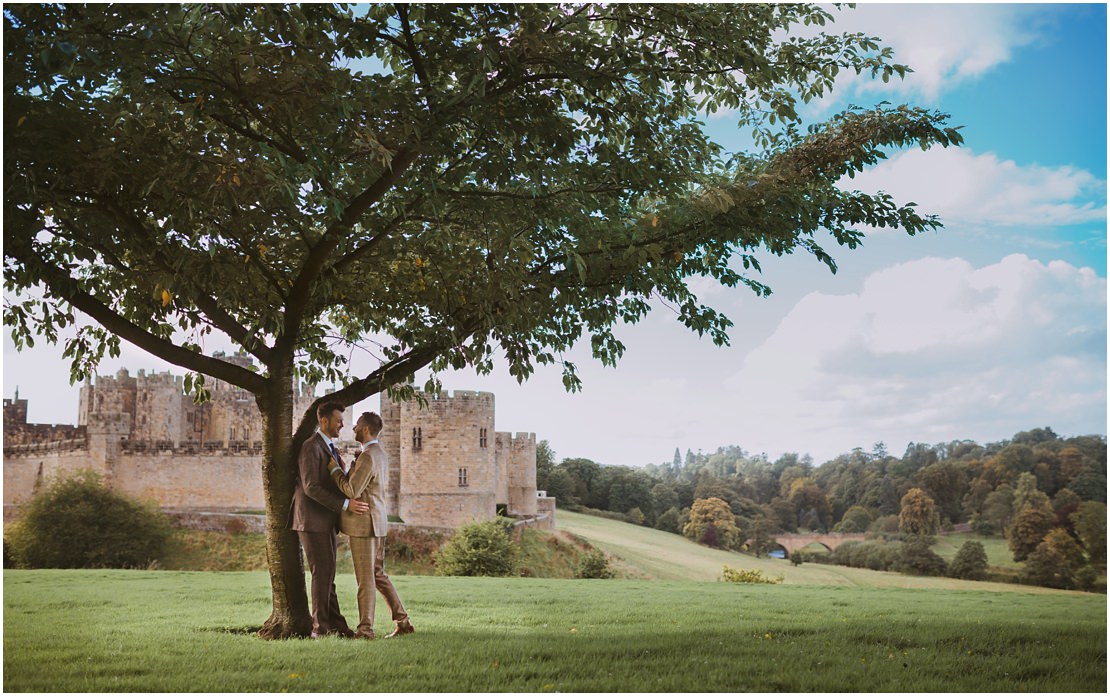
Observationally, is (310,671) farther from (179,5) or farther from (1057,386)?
(1057,386)

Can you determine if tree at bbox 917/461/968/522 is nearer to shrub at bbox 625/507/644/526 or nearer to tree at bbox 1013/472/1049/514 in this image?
tree at bbox 1013/472/1049/514

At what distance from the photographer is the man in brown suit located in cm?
700

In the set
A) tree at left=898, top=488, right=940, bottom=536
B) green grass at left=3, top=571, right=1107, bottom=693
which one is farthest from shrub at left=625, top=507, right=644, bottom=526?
green grass at left=3, top=571, right=1107, bottom=693

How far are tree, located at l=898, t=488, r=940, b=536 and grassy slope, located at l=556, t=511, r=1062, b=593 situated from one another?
1.54 metres

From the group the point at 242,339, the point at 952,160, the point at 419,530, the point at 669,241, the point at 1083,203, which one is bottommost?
the point at 419,530

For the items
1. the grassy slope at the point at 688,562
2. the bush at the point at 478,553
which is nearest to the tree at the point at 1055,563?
the grassy slope at the point at 688,562

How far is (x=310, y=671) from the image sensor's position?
5.88 metres

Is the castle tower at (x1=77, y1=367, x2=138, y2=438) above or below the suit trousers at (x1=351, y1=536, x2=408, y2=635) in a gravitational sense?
above

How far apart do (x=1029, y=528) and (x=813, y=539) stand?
29.8 ft

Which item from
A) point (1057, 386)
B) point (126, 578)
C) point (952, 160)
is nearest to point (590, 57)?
point (952, 160)

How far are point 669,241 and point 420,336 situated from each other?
7.08 feet

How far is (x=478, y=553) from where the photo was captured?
70.9ft

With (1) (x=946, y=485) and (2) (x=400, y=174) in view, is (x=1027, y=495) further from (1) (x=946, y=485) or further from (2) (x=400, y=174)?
(2) (x=400, y=174)

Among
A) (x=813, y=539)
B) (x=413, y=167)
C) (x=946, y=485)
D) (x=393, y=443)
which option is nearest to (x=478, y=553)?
(x=393, y=443)
